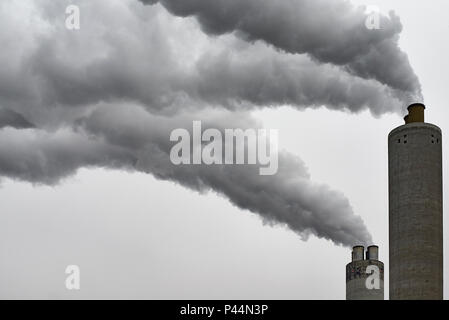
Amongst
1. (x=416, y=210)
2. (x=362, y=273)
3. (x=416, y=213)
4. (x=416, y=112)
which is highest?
(x=416, y=112)

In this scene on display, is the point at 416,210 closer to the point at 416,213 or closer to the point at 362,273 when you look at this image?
the point at 416,213

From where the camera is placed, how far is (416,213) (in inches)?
2685

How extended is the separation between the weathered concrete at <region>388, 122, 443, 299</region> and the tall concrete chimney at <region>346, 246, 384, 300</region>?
12.5 m

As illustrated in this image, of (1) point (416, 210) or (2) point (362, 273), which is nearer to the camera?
(1) point (416, 210)

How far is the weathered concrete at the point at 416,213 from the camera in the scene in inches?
2638

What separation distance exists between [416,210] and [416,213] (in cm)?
26

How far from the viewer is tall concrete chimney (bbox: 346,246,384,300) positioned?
8262 cm

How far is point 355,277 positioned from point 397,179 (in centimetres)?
1802

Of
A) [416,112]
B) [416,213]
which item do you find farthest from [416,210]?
[416,112]

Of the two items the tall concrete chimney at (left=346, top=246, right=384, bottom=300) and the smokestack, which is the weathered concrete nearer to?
the smokestack

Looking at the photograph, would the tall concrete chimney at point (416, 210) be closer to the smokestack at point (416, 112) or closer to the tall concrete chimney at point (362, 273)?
the smokestack at point (416, 112)

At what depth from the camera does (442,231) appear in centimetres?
6894

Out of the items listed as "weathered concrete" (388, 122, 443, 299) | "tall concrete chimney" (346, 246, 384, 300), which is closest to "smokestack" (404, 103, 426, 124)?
"weathered concrete" (388, 122, 443, 299)
